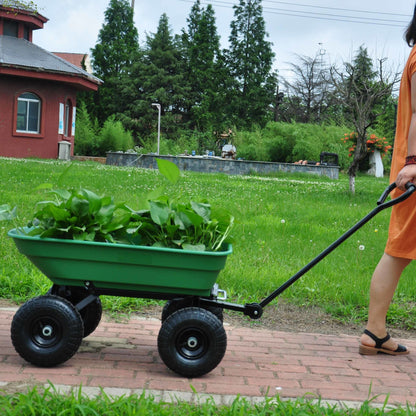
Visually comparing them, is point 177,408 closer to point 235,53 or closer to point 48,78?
point 48,78

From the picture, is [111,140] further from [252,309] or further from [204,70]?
[252,309]

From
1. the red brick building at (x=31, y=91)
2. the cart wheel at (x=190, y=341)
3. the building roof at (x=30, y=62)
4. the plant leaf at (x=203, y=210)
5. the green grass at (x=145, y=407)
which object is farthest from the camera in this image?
the red brick building at (x=31, y=91)

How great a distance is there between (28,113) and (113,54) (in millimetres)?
17232

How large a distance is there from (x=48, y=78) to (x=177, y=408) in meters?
22.5

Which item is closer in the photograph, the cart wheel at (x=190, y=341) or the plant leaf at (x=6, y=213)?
the cart wheel at (x=190, y=341)

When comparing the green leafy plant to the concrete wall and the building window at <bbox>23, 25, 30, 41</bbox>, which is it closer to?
the concrete wall

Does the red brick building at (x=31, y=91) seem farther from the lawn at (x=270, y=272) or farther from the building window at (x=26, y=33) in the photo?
the lawn at (x=270, y=272)

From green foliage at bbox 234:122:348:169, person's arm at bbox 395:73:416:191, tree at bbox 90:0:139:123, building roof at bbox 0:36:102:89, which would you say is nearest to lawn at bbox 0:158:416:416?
person's arm at bbox 395:73:416:191

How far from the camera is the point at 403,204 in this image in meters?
3.34

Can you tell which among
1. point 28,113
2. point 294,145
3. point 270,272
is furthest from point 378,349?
point 294,145

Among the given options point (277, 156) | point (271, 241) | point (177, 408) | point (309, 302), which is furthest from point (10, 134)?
point (177, 408)

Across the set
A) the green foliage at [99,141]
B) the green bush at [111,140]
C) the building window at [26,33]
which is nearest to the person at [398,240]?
the building window at [26,33]

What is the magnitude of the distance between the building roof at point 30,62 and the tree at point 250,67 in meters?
19.4

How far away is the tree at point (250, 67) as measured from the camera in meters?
43.0
